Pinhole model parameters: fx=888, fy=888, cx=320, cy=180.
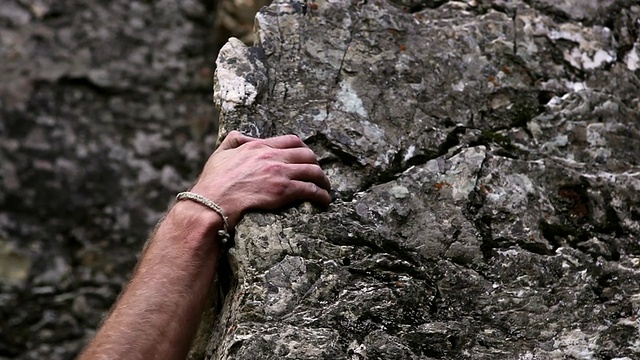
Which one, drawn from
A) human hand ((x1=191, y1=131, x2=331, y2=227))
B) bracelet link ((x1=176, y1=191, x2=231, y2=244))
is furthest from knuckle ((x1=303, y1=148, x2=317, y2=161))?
bracelet link ((x1=176, y1=191, x2=231, y2=244))

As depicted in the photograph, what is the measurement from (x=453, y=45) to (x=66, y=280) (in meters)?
1.51

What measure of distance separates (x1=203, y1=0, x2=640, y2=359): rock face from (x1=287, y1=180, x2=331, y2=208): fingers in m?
0.02

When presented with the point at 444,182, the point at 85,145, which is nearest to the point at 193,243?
the point at 444,182

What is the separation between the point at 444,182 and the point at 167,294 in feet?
1.60

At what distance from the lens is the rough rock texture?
102 inches

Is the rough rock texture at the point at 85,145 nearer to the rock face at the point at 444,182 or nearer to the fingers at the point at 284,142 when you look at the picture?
the rock face at the point at 444,182

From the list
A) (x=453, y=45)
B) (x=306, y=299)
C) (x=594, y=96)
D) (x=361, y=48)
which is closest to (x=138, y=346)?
(x=306, y=299)

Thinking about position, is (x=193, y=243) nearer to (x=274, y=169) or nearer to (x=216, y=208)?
(x=216, y=208)

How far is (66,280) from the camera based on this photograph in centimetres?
262

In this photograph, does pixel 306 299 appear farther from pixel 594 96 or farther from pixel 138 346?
pixel 594 96

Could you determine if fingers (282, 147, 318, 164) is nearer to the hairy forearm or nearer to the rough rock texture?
the hairy forearm

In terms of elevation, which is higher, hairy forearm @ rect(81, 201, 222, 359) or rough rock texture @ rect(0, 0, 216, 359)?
hairy forearm @ rect(81, 201, 222, 359)

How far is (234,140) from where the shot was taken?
139 centimetres

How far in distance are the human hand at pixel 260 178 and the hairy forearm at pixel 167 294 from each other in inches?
1.6
